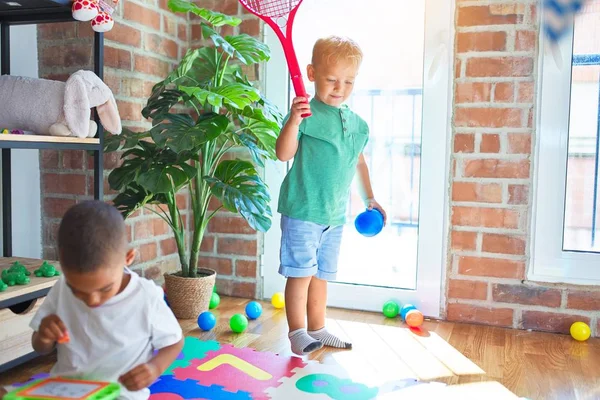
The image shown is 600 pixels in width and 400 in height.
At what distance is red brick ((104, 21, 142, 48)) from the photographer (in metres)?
2.24

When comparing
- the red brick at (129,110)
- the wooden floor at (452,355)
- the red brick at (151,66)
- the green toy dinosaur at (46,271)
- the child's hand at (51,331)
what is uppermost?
the red brick at (151,66)

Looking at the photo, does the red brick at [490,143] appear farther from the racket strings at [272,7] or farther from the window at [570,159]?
the racket strings at [272,7]

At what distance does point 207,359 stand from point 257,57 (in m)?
1.15

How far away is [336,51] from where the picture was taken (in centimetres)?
183

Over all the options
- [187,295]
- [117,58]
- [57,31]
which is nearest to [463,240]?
[187,295]

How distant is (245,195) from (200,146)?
31 cm

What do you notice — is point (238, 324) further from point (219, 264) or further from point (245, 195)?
point (219, 264)

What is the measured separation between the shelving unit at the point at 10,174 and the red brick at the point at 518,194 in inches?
58.7

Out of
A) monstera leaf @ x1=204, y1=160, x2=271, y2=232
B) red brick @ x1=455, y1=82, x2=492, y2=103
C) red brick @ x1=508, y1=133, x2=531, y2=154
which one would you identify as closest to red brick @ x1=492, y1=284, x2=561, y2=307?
red brick @ x1=508, y1=133, x2=531, y2=154

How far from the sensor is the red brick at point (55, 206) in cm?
228

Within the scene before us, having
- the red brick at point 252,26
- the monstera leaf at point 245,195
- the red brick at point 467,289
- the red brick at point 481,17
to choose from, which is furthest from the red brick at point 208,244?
the red brick at point 481,17

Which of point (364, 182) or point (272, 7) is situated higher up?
point (272, 7)

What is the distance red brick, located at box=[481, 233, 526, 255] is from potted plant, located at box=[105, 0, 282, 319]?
0.86 metres

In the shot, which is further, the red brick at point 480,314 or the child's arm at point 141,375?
the red brick at point 480,314
